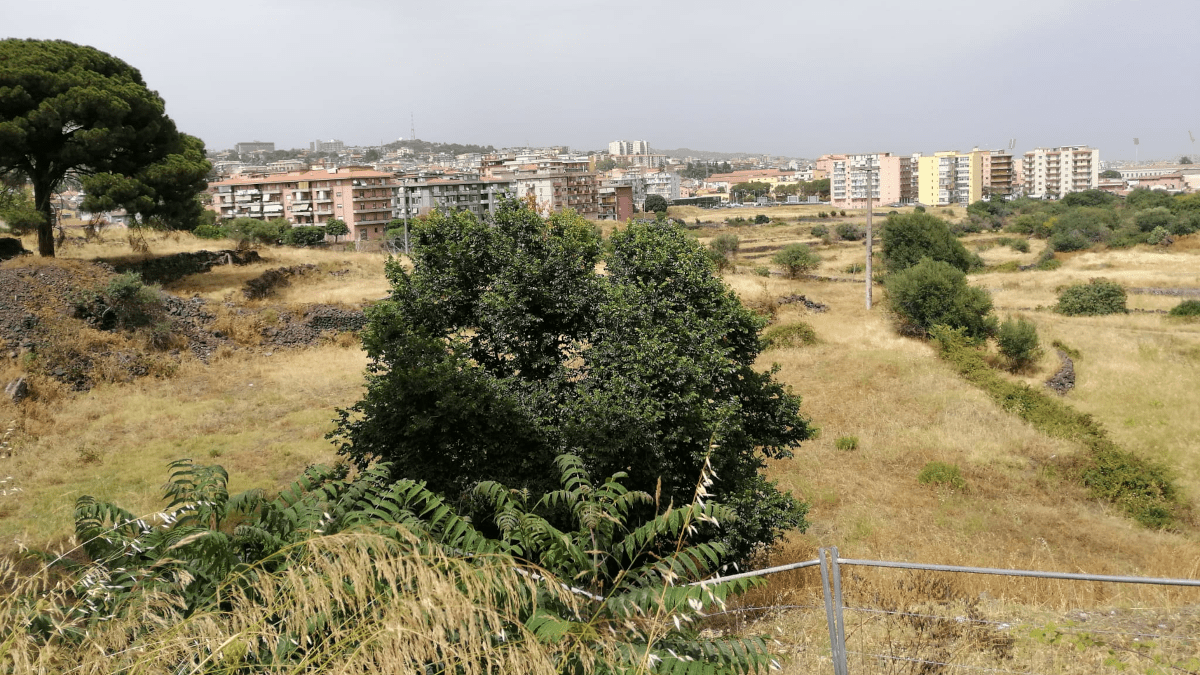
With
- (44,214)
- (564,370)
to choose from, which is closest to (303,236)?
(44,214)

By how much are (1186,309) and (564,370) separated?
35953mm

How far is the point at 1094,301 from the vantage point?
3772 centimetres

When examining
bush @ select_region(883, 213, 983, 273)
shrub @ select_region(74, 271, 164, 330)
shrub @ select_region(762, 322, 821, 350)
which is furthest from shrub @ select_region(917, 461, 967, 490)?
bush @ select_region(883, 213, 983, 273)

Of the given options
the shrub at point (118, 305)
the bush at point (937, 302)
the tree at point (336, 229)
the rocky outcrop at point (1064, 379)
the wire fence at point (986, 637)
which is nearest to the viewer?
the wire fence at point (986, 637)

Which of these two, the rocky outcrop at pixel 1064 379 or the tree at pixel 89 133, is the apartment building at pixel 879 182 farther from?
the tree at pixel 89 133

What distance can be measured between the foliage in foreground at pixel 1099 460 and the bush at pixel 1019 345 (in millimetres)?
2335

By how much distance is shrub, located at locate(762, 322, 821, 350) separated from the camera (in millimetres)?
29156

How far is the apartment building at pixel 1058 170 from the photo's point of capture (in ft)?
523

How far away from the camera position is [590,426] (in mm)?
10125

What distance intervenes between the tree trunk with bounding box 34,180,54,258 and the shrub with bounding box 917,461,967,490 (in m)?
29.7

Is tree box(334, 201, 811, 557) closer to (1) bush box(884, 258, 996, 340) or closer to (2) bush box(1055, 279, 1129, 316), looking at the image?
(1) bush box(884, 258, 996, 340)

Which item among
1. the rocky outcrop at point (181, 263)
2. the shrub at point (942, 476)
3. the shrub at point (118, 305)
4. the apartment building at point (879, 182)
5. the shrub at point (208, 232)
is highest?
the apartment building at point (879, 182)

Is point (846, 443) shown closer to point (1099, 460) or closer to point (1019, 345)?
point (1099, 460)

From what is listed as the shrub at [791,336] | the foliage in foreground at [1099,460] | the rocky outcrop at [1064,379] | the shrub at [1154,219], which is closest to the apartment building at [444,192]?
the shrub at [1154,219]
